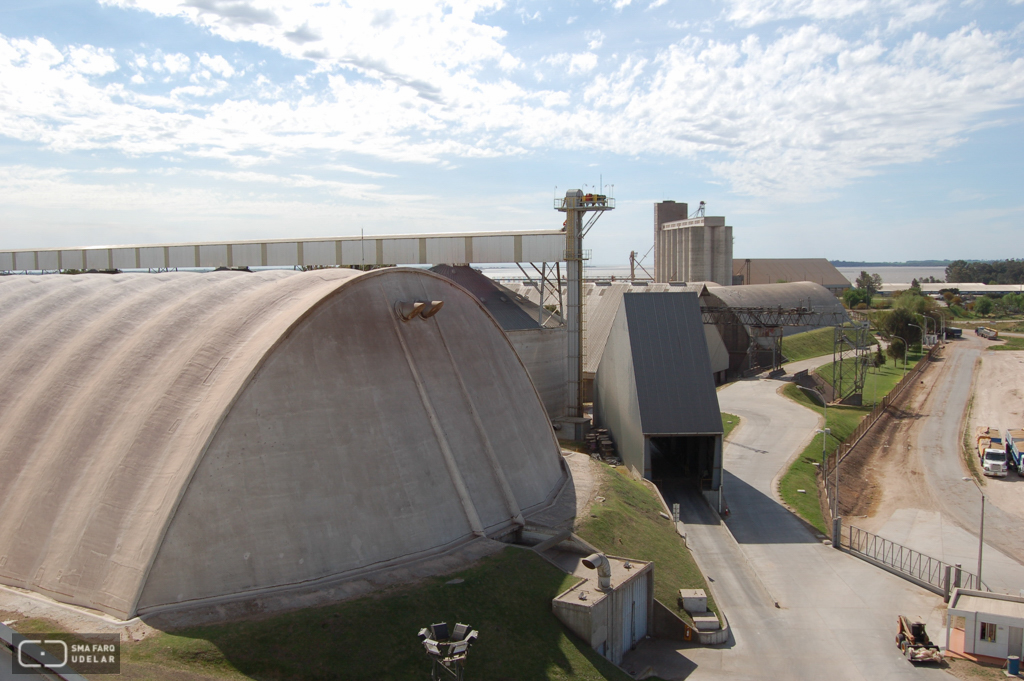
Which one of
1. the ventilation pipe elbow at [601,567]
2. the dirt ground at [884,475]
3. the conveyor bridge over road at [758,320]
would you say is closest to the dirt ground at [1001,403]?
the dirt ground at [884,475]

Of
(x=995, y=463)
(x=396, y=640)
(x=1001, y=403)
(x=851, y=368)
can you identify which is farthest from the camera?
(x=851, y=368)

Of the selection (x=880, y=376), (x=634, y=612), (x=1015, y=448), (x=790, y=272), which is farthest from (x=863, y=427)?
(x=790, y=272)

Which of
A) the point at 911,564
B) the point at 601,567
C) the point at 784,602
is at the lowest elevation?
the point at 911,564

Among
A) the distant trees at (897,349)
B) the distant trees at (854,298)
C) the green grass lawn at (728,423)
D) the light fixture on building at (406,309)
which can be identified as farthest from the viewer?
the distant trees at (854,298)

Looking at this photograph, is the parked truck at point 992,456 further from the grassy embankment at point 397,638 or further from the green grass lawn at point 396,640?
the green grass lawn at point 396,640

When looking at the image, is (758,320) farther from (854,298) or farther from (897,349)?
(854,298)

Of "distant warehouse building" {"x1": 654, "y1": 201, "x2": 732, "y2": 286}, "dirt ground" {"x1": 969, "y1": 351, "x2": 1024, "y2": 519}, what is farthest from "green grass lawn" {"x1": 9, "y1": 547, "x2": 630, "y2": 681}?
"distant warehouse building" {"x1": 654, "y1": 201, "x2": 732, "y2": 286}

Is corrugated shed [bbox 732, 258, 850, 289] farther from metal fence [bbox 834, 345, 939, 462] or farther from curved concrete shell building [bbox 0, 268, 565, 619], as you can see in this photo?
curved concrete shell building [bbox 0, 268, 565, 619]
